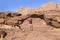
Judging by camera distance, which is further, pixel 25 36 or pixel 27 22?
pixel 27 22

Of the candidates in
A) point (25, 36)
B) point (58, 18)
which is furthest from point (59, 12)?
point (25, 36)

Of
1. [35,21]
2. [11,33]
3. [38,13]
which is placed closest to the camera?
[11,33]

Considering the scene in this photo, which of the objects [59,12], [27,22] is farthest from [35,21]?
[59,12]

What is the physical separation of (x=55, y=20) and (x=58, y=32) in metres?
4.55

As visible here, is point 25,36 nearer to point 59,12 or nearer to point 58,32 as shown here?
point 58,32

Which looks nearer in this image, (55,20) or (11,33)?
(11,33)

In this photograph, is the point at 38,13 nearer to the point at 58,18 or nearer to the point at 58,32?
the point at 58,18

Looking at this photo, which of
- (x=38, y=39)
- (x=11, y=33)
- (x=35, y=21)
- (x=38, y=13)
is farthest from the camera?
(x=38, y=13)

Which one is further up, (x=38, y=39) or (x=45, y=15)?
(x=45, y=15)

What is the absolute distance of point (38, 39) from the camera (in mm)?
34531

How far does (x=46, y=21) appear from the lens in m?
40.5

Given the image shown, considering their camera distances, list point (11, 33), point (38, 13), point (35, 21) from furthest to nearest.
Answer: point (38, 13), point (35, 21), point (11, 33)

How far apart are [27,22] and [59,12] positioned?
5273mm

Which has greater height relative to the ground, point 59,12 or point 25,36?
point 59,12
